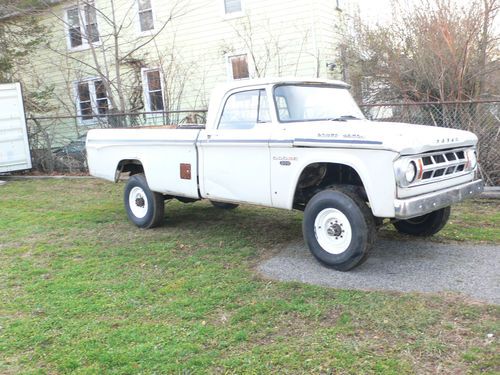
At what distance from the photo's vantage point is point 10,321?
438cm

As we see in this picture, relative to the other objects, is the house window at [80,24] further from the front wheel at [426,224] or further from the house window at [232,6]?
the front wheel at [426,224]

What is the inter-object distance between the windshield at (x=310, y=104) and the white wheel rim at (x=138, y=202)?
271cm

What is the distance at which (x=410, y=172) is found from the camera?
179 inches

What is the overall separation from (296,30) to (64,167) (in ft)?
24.9

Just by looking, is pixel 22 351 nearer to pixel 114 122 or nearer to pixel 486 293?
pixel 486 293

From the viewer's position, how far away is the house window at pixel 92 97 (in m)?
17.6

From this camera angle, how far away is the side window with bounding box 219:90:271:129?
5.76m

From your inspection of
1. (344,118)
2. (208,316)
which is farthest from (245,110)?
(208,316)

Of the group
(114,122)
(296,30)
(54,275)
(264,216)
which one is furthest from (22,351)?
(296,30)

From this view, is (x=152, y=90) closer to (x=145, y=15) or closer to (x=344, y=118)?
(x=145, y=15)

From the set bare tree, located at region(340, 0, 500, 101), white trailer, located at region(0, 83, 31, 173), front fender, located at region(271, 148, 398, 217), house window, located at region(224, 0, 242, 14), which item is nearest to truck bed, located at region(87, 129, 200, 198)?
front fender, located at region(271, 148, 398, 217)

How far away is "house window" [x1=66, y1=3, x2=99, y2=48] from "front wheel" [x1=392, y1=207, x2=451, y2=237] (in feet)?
42.3

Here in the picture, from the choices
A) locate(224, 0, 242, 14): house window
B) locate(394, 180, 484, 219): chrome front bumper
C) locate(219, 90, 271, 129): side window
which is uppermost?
locate(224, 0, 242, 14): house window

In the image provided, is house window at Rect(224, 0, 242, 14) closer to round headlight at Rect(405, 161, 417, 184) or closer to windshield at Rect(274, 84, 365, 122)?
windshield at Rect(274, 84, 365, 122)
